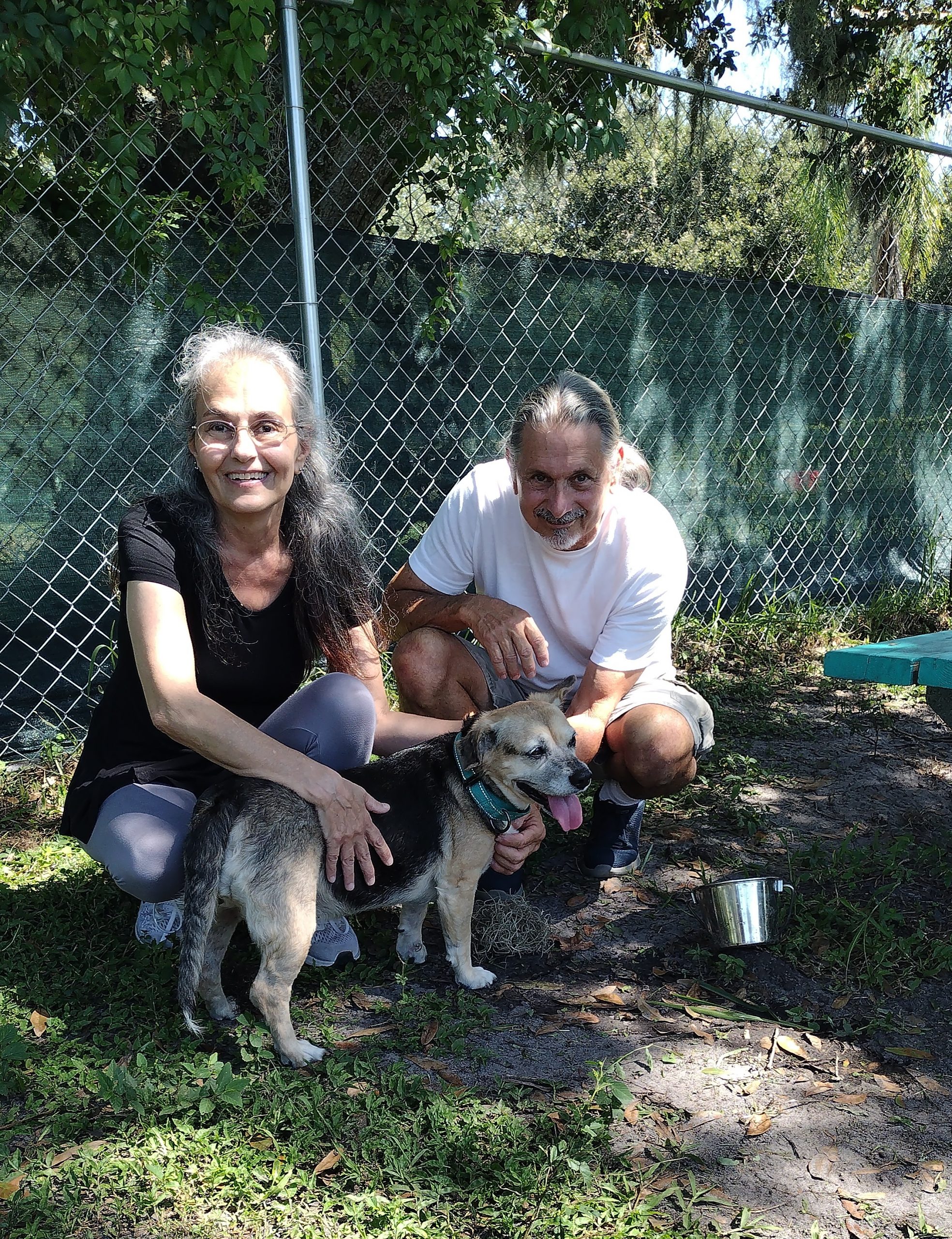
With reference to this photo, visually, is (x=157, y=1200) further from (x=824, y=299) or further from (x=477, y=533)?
(x=824, y=299)

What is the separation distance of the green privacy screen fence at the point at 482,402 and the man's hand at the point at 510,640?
6.20ft

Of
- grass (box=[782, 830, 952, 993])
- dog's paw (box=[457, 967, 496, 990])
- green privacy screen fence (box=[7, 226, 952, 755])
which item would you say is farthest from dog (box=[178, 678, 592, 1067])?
green privacy screen fence (box=[7, 226, 952, 755])

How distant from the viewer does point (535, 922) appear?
3.32 metres

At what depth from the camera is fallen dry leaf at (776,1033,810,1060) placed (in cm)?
272

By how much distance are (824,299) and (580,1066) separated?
18.7 ft

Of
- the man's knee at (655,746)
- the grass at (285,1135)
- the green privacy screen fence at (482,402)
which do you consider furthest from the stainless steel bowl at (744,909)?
the green privacy screen fence at (482,402)

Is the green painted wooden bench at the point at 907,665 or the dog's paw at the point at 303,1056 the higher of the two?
the green painted wooden bench at the point at 907,665

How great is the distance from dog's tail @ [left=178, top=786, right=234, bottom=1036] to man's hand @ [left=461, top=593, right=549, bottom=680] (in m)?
1.08

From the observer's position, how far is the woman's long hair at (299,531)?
121 inches

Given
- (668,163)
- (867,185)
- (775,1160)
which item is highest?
(867,185)

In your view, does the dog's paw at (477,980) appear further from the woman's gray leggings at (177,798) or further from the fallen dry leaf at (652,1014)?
the woman's gray leggings at (177,798)

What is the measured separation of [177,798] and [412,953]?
90cm

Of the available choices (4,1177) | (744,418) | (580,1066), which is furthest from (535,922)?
(744,418)

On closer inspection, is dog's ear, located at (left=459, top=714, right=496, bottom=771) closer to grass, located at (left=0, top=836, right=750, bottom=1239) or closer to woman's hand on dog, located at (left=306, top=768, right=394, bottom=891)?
woman's hand on dog, located at (left=306, top=768, right=394, bottom=891)
